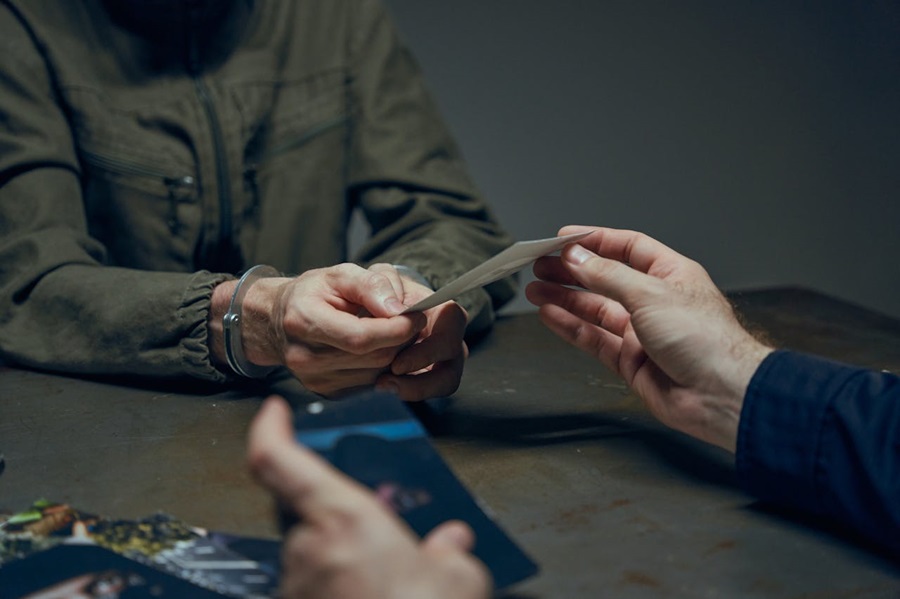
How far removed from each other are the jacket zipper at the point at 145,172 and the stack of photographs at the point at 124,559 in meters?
0.73

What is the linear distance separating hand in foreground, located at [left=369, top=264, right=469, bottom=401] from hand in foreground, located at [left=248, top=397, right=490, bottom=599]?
0.52m

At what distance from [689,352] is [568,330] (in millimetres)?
269

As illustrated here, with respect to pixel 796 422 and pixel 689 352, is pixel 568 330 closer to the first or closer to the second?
pixel 689 352

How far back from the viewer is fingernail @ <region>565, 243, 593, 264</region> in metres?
1.03

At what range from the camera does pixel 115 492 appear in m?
0.92

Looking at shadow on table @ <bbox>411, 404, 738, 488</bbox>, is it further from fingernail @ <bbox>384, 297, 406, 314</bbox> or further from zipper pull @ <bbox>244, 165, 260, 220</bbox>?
zipper pull @ <bbox>244, 165, 260, 220</bbox>

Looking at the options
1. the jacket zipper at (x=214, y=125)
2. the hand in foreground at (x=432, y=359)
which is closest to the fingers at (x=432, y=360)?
the hand in foreground at (x=432, y=359)

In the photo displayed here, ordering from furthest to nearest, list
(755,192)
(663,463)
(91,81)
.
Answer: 1. (755,192)
2. (91,81)
3. (663,463)

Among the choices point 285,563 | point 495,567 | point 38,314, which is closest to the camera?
point 285,563

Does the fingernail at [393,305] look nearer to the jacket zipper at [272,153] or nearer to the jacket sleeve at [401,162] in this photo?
the jacket sleeve at [401,162]

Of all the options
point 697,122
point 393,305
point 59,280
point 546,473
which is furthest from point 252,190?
Answer: point 697,122

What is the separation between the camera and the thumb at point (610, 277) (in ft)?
3.11

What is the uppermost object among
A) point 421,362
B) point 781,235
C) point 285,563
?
point 285,563

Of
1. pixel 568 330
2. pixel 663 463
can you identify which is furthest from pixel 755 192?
pixel 663 463
